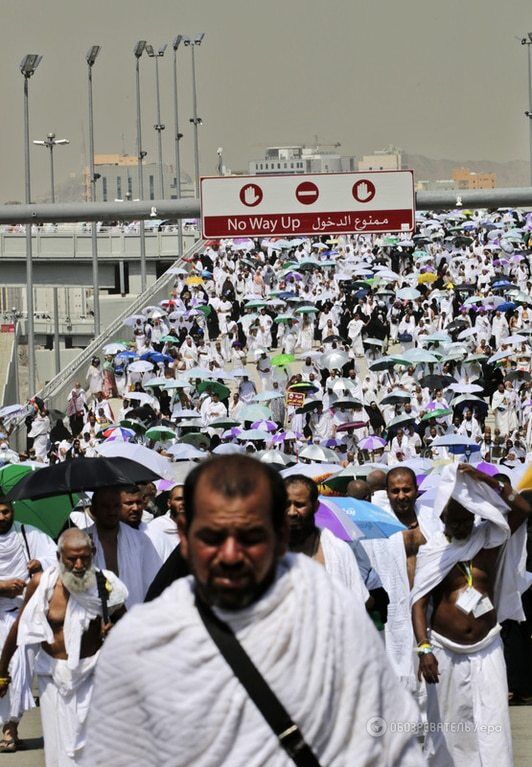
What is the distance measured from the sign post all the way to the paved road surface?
5.56 m

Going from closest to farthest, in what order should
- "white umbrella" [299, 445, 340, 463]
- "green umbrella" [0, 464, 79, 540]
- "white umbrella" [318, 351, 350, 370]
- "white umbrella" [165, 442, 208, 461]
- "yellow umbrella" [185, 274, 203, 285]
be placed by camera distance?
"green umbrella" [0, 464, 79, 540]
"white umbrella" [299, 445, 340, 463]
"white umbrella" [165, 442, 208, 461]
"white umbrella" [318, 351, 350, 370]
"yellow umbrella" [185, 274, 203, 285]

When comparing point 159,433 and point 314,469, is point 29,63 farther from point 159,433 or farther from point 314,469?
point 314,469

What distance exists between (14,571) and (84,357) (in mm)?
33853

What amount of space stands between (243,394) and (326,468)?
16.7m

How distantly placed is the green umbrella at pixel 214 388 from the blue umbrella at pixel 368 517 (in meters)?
19.3

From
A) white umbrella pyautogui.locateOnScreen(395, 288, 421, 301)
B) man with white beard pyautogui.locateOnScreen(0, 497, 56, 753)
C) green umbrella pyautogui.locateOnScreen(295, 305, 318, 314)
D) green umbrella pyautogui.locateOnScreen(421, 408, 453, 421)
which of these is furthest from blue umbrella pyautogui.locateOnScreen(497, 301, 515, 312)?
man with white beard pyautogui.locateOnScreen(0, 497, 56, 753)

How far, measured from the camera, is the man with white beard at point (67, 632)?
7.32 metres

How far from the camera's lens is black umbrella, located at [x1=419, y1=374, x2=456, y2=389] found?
28719 mm

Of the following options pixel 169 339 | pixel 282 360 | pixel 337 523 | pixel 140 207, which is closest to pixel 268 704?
pixel 337 523

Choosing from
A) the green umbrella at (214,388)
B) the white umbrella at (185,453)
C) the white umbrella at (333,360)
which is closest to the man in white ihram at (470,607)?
the white umbrella at (185,453)

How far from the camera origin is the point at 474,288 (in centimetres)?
4234

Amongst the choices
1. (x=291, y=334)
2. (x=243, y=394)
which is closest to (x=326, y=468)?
(x=243, y=394)

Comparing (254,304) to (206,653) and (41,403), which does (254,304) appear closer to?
(41,403)

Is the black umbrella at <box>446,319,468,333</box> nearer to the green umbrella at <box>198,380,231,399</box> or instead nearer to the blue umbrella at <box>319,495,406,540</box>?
the green umbrella at <box>198,380,231,399</box>
